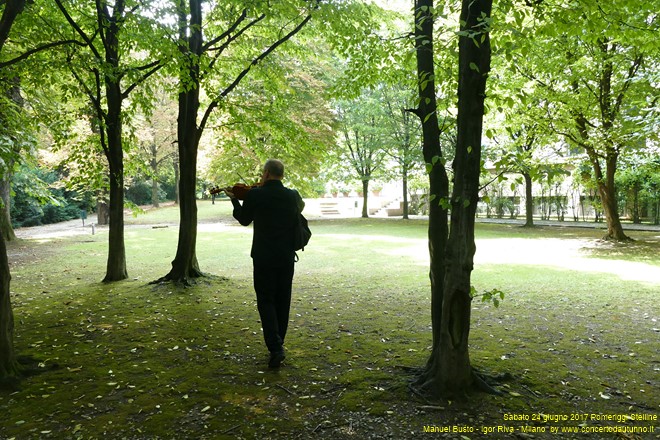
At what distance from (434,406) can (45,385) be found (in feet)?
11.0

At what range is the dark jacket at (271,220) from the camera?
426 cm

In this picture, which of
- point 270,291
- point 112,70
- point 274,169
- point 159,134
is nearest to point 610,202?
point 274,169

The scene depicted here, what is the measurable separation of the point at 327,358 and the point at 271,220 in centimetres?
155

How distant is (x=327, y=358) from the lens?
14.9ft

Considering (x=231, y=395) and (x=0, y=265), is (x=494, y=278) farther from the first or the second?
→ (x=0, y=265)

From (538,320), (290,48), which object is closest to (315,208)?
(290,48)

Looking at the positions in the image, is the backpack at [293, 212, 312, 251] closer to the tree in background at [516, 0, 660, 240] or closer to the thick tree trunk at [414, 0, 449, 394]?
the thick tree trunk at [414, 0, 449, 394]

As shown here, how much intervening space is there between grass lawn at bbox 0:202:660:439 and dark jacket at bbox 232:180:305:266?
1110 mm

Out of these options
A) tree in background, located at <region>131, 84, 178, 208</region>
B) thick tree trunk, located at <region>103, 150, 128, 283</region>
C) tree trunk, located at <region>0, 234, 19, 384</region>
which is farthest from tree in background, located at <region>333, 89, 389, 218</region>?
tree trunk, located at <region>0, 234, 19, 384</region>

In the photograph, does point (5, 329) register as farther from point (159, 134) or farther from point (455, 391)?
point (159, 134)

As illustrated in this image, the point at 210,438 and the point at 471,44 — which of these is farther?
the point at 471,44

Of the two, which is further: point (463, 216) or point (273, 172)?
point (273, 172)

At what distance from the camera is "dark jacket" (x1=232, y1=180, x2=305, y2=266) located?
4.26m

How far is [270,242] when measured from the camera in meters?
4.28
